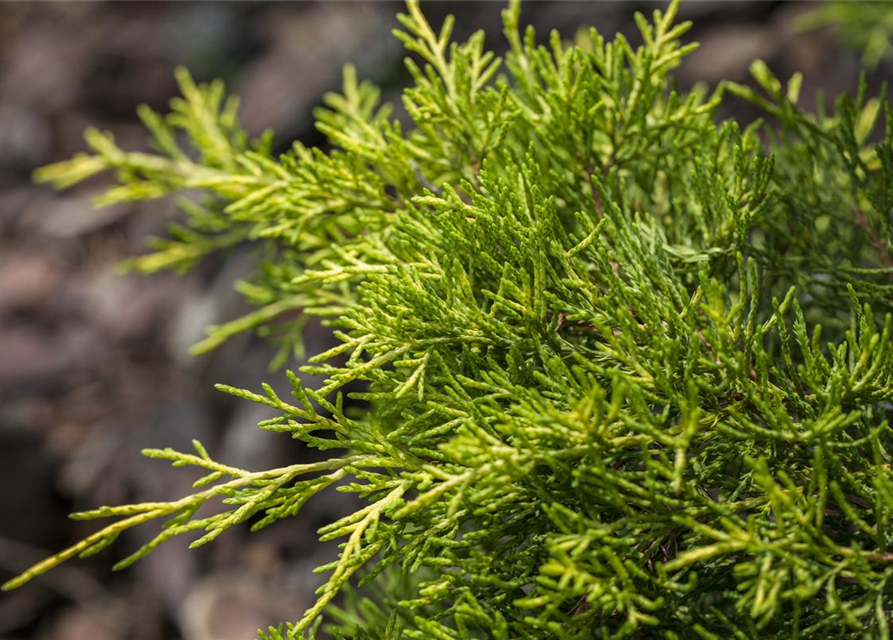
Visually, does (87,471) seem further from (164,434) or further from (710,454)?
(710,454)

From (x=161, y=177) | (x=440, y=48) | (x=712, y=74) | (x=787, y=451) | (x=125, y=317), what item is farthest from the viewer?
(x=125, y=317)

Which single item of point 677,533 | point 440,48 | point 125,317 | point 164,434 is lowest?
point 164,434

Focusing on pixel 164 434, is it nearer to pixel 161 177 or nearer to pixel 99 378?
pixel 99 378

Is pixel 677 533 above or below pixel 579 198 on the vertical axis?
below

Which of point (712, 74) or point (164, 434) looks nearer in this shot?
point (164, 434)

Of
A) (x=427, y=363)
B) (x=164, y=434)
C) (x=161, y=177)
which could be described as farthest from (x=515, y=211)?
(x=164, y=434)

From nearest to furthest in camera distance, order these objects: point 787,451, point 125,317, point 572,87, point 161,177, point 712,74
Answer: point 787,451 → point 572,87 → point 161,177 → point 712,74 → point 125,317
